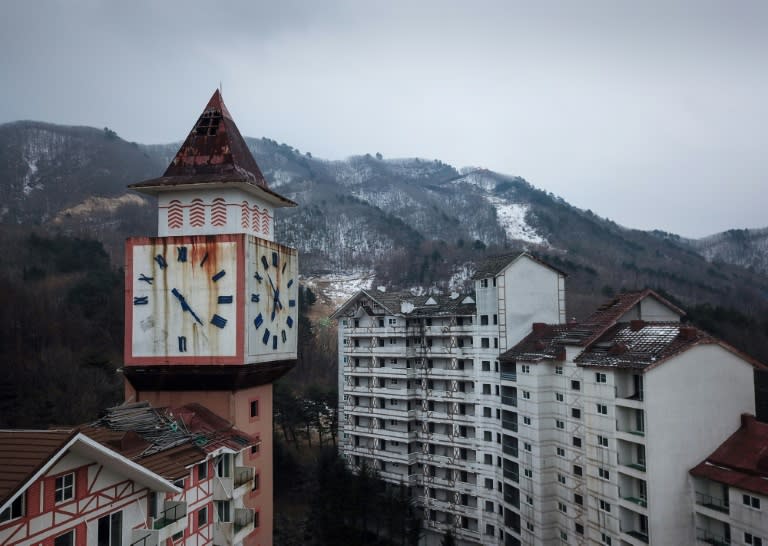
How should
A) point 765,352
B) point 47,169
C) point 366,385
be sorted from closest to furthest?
point 366,385
point 765,352
point 47,169

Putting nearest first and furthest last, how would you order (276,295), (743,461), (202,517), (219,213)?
(202,517) → (219,213) → (276,295) → (743,461)

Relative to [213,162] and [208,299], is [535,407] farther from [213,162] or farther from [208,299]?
[213,162]

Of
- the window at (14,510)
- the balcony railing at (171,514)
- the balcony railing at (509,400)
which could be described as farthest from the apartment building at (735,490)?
the window at (14,510)

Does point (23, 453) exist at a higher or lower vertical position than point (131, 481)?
higher

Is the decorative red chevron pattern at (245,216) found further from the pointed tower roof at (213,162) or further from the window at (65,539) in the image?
the window at (65,539)

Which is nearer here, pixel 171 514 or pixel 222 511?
pixel 171 514

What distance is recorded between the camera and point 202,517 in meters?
16.0

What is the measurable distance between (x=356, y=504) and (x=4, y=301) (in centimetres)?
4794

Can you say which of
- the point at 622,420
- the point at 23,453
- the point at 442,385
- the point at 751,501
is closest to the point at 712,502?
the point at 751,501

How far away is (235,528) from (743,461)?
71.0 feet

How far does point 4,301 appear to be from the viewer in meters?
61.0

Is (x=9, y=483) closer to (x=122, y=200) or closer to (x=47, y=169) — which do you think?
(x=122, y=200)

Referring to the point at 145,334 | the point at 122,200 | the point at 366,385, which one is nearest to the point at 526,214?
the point at 122,200

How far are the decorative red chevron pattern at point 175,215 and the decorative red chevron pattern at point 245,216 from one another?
2269mm
